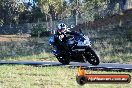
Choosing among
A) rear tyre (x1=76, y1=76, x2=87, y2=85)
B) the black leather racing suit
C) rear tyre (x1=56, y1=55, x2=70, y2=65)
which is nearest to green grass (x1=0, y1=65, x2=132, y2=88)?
rear tyre (x1=56, y1=55, x2=70, y2=65)

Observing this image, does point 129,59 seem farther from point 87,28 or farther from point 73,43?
point 73,43

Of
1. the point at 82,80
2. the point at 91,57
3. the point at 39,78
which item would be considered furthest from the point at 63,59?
→ the point at 39,78

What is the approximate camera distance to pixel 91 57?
5.98m

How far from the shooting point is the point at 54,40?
5988mm

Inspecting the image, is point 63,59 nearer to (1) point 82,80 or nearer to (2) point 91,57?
(2) point 91,57

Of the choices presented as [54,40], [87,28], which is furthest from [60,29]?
[87,28]

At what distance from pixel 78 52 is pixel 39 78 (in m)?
22.4

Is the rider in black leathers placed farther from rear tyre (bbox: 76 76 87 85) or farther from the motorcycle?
rear tyre (bbox: 76 76 87 85)

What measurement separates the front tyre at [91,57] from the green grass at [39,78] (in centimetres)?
1692

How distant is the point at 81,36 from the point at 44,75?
75.1 ft

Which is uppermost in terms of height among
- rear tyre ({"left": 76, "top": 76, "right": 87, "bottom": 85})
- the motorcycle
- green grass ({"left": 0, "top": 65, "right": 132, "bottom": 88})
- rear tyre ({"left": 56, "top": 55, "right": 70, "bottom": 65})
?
the motorcycle

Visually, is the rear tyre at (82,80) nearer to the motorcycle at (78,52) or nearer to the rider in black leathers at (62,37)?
the motorcycle at (78,52)

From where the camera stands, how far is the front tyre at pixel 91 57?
5856 millimetres

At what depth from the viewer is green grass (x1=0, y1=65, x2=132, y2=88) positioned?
24969 mm
